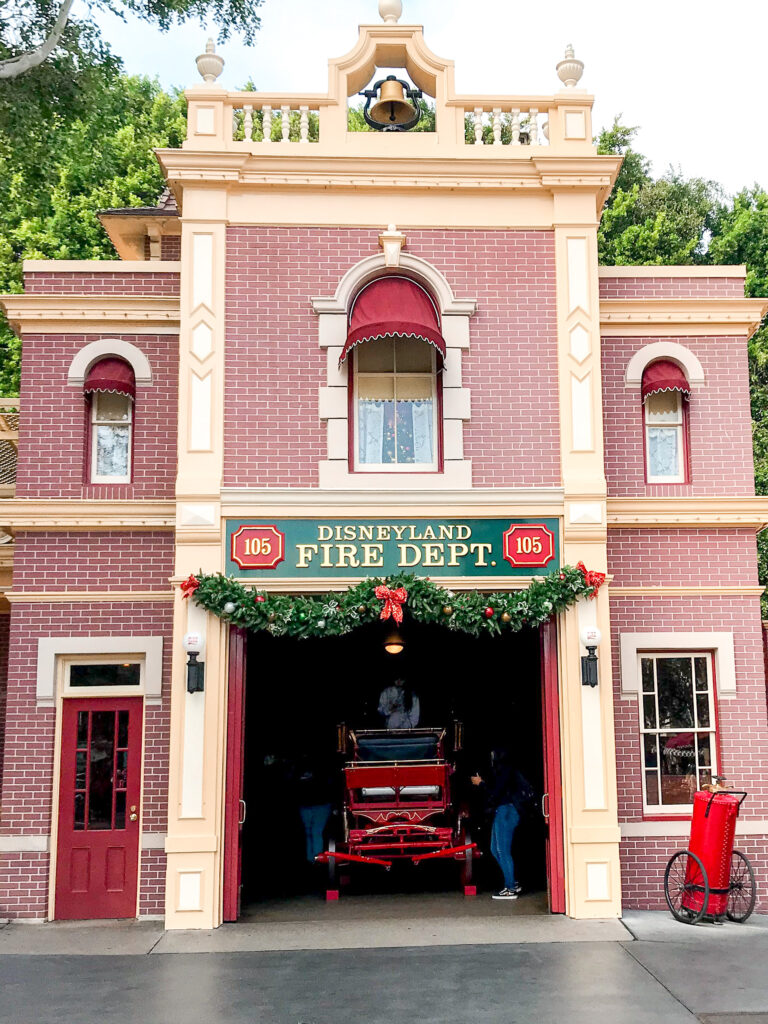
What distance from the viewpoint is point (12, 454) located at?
16.7 m

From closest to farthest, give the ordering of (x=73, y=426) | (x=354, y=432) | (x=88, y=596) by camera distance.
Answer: (x=354, y=432) → (x=88, y=596) → (x=73, y=426)

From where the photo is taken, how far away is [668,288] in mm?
13500

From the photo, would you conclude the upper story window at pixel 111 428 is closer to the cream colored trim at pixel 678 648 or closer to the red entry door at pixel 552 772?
the red entry door at pixel 552 772

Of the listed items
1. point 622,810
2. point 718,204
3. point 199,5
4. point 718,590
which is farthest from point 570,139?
point 718,204

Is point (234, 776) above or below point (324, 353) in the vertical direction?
below

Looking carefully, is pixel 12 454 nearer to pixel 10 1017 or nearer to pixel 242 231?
pixel 242 231

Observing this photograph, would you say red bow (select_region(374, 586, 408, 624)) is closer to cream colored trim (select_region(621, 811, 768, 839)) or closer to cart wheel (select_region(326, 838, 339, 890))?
cart wheel (select_region(326, 838, 339, 890))

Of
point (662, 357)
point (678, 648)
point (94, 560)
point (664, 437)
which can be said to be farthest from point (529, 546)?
point (94, 560)

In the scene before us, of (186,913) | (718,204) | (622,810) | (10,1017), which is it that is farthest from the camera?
(718,204)

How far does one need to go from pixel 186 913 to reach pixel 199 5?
40.7 feet

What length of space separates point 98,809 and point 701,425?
8.35 meters

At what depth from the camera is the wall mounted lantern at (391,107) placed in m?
12.9

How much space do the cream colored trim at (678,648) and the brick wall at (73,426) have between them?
18.4 ft

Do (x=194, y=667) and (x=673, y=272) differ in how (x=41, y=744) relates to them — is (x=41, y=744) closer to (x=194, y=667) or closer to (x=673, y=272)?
(x=194, y=667)
